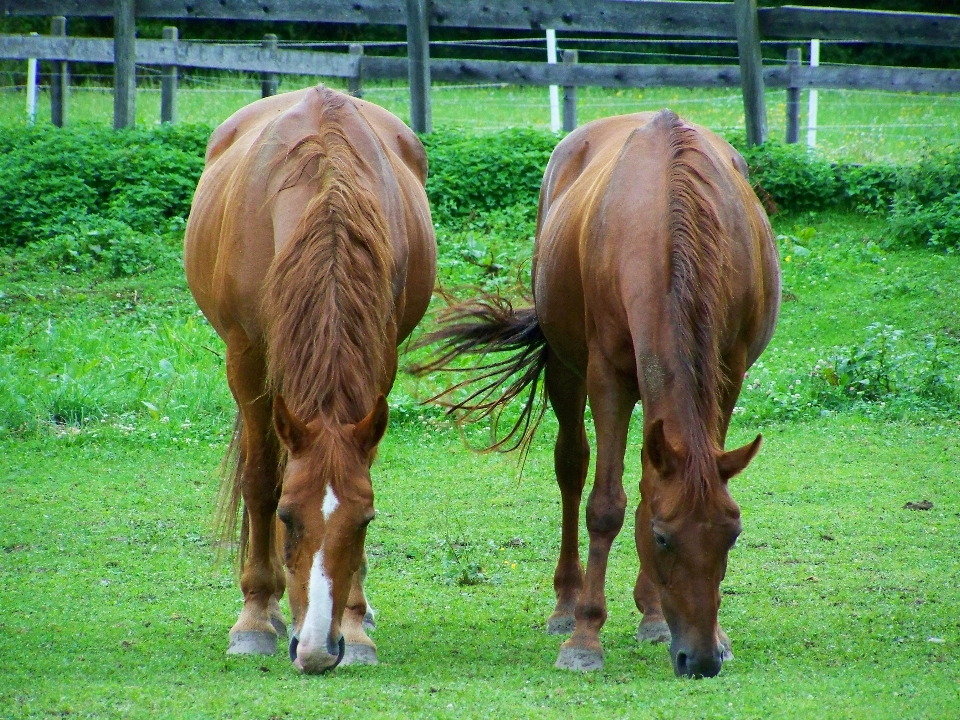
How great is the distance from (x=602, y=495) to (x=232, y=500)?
164 cm

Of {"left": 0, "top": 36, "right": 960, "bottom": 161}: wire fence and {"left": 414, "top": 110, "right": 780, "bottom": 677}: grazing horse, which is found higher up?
{"left": 0, "top": 36, "right": 960, "bottom": 161}: wire fence

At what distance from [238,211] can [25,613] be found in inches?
75.2

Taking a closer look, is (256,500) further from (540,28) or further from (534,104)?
(534,104)

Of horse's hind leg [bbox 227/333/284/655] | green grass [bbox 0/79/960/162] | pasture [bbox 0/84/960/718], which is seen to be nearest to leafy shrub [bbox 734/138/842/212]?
pasture [bbox 0/84/960/718]

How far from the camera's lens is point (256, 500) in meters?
4.56

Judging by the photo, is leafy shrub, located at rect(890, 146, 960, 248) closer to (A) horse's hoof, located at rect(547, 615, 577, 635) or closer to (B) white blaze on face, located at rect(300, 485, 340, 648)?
(A) horse's hoof, located at rect(547, 615, 577, 635)

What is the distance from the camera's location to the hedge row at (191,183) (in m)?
11.0

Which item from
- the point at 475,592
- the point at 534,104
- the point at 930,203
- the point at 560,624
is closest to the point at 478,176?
the point at 930,203

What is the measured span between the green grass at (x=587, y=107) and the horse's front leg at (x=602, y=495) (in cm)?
1204

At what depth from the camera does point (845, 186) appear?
11.8 metres

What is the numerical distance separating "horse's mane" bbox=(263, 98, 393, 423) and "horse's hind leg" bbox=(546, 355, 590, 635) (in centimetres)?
158

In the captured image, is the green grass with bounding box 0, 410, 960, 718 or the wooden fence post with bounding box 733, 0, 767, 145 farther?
the wooden fence post with bounding box 733, 0, 767, 145

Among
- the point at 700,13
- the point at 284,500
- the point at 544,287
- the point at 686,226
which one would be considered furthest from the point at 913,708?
the point at 700,13

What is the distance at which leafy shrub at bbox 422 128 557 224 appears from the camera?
11.5 meters
